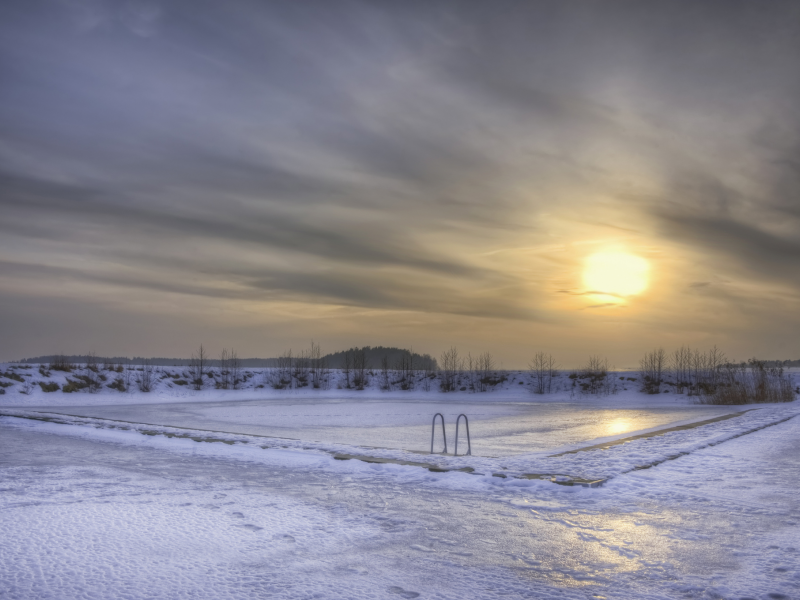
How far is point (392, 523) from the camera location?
6621mm

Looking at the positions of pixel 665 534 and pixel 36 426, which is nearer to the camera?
pixel 665 534

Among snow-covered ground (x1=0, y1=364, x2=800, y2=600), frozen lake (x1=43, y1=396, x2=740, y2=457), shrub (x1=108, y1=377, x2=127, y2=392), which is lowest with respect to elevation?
shrub (x1=108, y1=377, x2=127, y2=392)

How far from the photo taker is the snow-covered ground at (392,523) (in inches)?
186

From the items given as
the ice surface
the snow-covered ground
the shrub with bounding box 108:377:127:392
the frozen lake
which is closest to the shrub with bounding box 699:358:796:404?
the frozen lake

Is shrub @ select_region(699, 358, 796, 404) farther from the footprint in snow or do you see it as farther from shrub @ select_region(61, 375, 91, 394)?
shrub @ select_region(61, 375, 91, 394)

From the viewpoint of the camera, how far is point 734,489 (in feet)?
27.9

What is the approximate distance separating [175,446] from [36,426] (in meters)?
7.74

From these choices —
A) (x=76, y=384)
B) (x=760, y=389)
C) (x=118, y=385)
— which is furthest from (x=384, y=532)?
(x=118, y=385)

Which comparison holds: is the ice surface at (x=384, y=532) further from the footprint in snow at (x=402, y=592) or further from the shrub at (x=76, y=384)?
the shrub at (x=76, y=384)

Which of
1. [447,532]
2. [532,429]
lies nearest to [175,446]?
[447,532]

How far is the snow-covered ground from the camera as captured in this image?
15.5 feet

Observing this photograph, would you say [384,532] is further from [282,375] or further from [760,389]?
[282,375]

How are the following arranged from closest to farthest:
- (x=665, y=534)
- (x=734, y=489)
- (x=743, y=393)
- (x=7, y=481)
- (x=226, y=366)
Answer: (x=665, y=534), (x=734, y=489), (x=7, y=481), (x=743, y=393), (x=226, y=366)

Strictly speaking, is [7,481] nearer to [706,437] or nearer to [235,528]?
[235,528]
